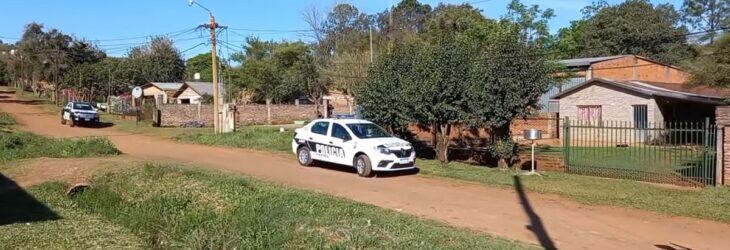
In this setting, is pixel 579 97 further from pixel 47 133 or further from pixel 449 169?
pixel 47 133

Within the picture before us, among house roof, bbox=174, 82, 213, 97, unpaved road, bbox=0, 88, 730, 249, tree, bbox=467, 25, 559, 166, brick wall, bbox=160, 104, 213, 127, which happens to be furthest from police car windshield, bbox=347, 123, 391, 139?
house roof, bbox=174, 82, 213, 97

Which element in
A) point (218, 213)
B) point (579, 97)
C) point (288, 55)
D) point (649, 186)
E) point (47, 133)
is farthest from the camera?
point (288, 55)

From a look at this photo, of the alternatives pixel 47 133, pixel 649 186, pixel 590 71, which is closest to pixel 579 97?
pixel 590 71

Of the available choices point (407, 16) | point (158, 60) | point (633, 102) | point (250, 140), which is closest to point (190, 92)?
point (158, 60)

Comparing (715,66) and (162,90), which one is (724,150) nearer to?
(715,66)

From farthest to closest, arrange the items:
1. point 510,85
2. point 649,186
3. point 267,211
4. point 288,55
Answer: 1. point 288,55
2. point 510,85
3. point 649,186
4. point 267,211

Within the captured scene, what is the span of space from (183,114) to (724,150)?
119 feet

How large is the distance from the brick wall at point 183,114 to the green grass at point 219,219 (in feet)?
92.7

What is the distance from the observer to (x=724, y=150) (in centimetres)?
1474

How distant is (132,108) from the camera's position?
47188 mm

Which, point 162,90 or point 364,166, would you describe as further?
point 162,90

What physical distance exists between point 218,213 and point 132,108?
37936 millimetres

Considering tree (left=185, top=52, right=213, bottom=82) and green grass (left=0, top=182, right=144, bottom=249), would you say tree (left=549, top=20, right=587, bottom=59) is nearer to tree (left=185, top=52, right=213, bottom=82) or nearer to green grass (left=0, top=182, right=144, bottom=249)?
tree (left=185, top=52, right=213, bottom=82)

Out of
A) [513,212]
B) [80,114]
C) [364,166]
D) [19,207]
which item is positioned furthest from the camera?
[80,114]
